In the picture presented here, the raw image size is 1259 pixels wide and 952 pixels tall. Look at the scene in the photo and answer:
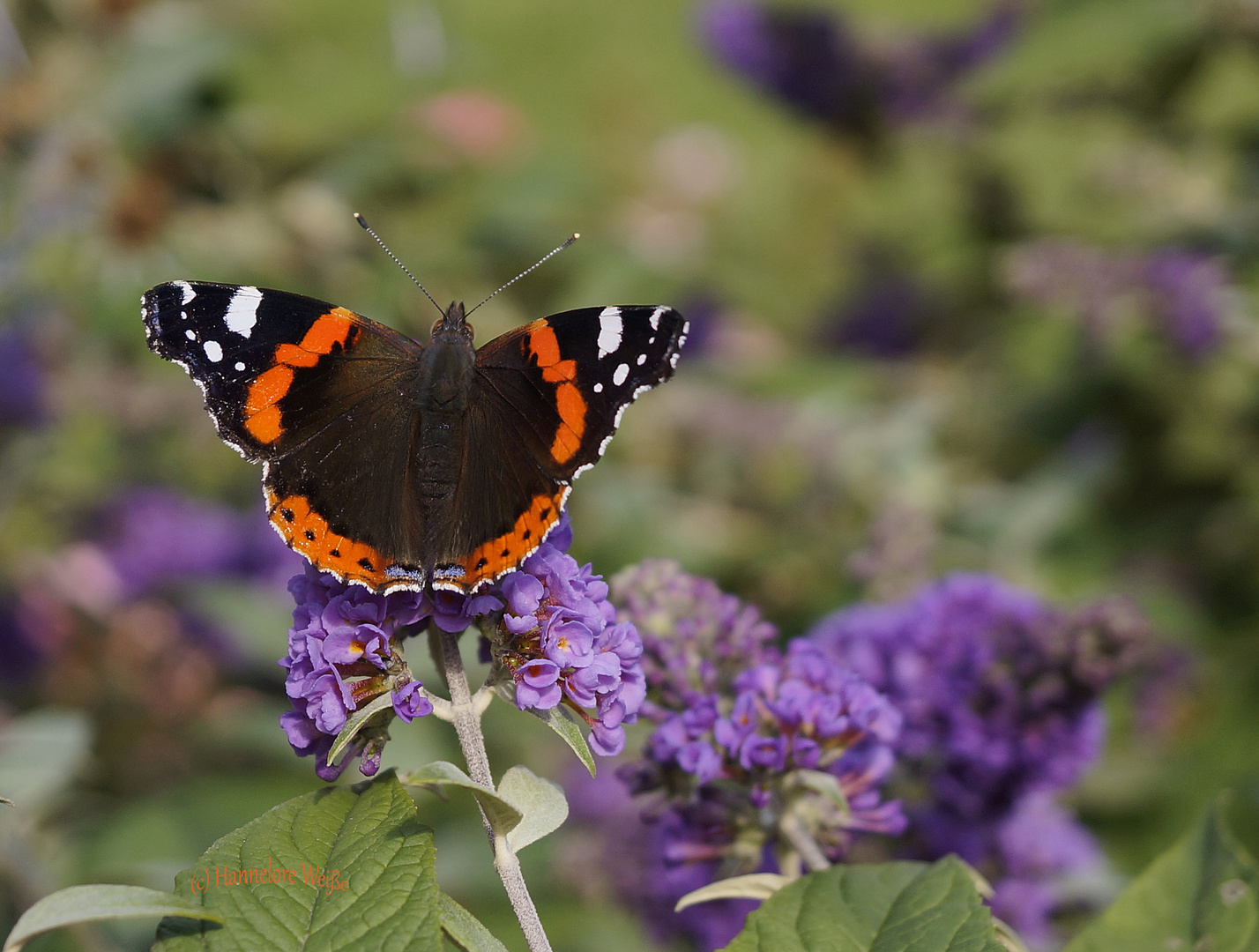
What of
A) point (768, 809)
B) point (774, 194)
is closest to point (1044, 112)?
point (774, 194)

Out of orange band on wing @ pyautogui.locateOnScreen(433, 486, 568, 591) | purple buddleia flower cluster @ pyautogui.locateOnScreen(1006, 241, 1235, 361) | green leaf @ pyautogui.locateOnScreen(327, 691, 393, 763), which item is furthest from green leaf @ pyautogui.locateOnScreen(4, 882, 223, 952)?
purple buddleia flower cluster @ pyautogui.locateOnScreen(1006, 241, 1235, 361)

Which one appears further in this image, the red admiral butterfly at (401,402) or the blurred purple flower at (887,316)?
the blurred purple flower at (887,316)

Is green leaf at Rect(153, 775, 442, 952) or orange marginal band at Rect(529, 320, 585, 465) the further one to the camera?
orange marginal band at Rect(529, 320, 585, 465)

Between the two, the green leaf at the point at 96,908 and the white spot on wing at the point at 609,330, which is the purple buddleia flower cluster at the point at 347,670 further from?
the white spot on wing at the point at 609,330

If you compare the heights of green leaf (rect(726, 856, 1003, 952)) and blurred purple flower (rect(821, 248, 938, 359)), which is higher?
blurred purple flower (rect(821, 248, 938, 359))

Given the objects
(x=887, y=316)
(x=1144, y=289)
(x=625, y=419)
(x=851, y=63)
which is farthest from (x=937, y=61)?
(x=625, y=419)

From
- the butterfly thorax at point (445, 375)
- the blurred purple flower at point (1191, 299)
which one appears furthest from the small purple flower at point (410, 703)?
the blurred purple flower at point (1191, 299)

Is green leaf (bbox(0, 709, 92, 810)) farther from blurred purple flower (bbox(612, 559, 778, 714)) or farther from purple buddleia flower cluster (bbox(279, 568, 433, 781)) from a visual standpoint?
blurred purple flower (bbox(612, 559, 778, 714))

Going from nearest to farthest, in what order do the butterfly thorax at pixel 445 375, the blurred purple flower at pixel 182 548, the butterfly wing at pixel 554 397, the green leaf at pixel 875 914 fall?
1. the green leaf at pixel 875 914
2. the butterfly wing at pixel 554 397
3. the butterfly thorax at pixel 445 375
4. the blurred purple flower at pixel 182 548
